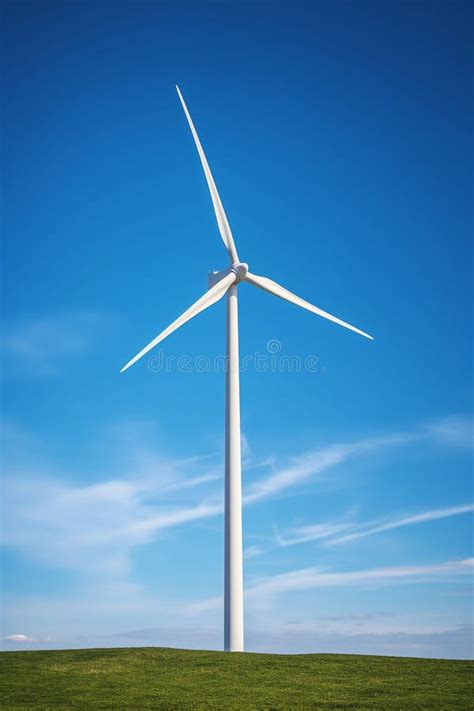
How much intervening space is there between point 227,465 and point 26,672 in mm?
13446

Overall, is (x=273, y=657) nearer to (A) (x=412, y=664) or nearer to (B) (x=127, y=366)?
(A) (x=412, y=664)

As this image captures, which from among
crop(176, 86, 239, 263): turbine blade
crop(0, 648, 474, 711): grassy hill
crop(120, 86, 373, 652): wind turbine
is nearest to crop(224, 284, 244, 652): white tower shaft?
crop(120, 86, 373, 652): wind turbine

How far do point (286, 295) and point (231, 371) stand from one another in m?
8.02

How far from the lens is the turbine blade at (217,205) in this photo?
146 feet

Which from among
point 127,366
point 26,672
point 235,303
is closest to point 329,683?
point 26,672

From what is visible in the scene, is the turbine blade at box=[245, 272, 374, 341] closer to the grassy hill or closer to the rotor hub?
the rotor hub

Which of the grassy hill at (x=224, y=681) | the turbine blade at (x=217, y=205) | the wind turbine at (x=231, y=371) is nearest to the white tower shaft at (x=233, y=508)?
the wind turbine at (x=231, y=371)

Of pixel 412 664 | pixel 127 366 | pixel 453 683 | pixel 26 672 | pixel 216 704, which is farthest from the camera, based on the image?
pixel 127 366

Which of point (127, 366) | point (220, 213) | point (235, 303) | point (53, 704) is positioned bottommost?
point (53, 704)

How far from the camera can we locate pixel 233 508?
37219 millimetres

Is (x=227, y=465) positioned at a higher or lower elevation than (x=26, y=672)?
higher

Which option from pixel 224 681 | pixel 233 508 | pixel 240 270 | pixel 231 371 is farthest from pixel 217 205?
pixel 224 681

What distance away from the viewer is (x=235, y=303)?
1673 inches

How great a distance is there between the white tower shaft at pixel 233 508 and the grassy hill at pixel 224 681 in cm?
158
